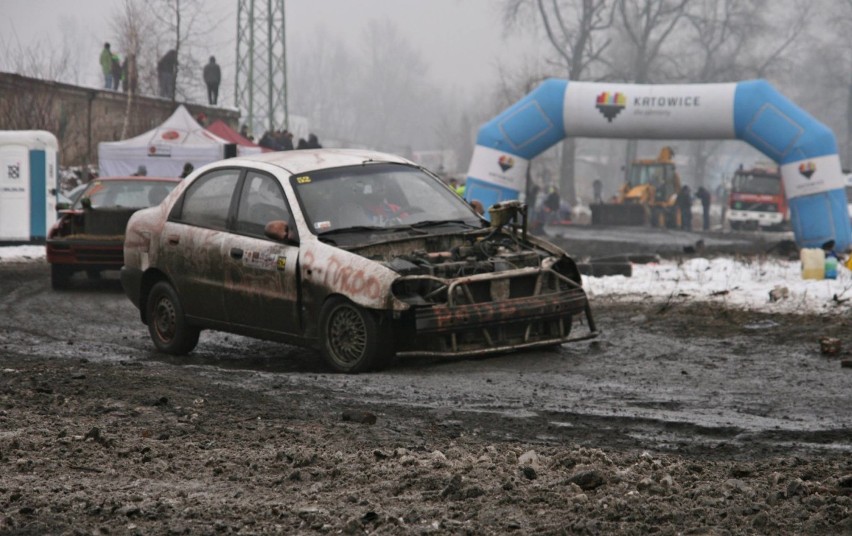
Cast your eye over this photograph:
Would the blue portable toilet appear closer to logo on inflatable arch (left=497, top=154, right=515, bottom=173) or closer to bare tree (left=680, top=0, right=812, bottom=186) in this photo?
logo on inflatable arch (left=497, top=154, right=515, bottom=173)

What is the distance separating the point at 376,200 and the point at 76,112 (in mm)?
30678

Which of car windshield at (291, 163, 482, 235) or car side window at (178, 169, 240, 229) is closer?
car windshield at (291, 163, 482, 235)

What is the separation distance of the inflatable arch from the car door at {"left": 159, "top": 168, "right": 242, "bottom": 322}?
15.6 meters

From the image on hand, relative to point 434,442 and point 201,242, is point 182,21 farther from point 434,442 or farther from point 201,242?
point 434,442

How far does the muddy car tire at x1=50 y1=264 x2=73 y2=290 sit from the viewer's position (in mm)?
16219

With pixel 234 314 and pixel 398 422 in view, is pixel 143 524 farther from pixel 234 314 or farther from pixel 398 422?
pixel 234 314

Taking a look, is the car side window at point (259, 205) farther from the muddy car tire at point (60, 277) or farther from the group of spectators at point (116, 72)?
the group of spectators at point (116, 72)

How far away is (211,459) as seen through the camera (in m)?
5.88

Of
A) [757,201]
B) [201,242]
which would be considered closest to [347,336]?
[201,242]

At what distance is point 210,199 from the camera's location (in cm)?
1042

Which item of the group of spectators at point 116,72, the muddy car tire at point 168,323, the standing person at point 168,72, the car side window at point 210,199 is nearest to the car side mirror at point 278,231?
the car side window at point 210,199

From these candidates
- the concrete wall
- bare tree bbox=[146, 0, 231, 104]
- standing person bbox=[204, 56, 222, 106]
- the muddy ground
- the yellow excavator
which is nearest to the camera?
the muddy ground

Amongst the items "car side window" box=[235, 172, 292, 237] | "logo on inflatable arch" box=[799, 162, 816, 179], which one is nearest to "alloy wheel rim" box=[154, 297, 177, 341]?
"car side window" box=[235, 172, 292, 237]

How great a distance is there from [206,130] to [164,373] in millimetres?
22097
